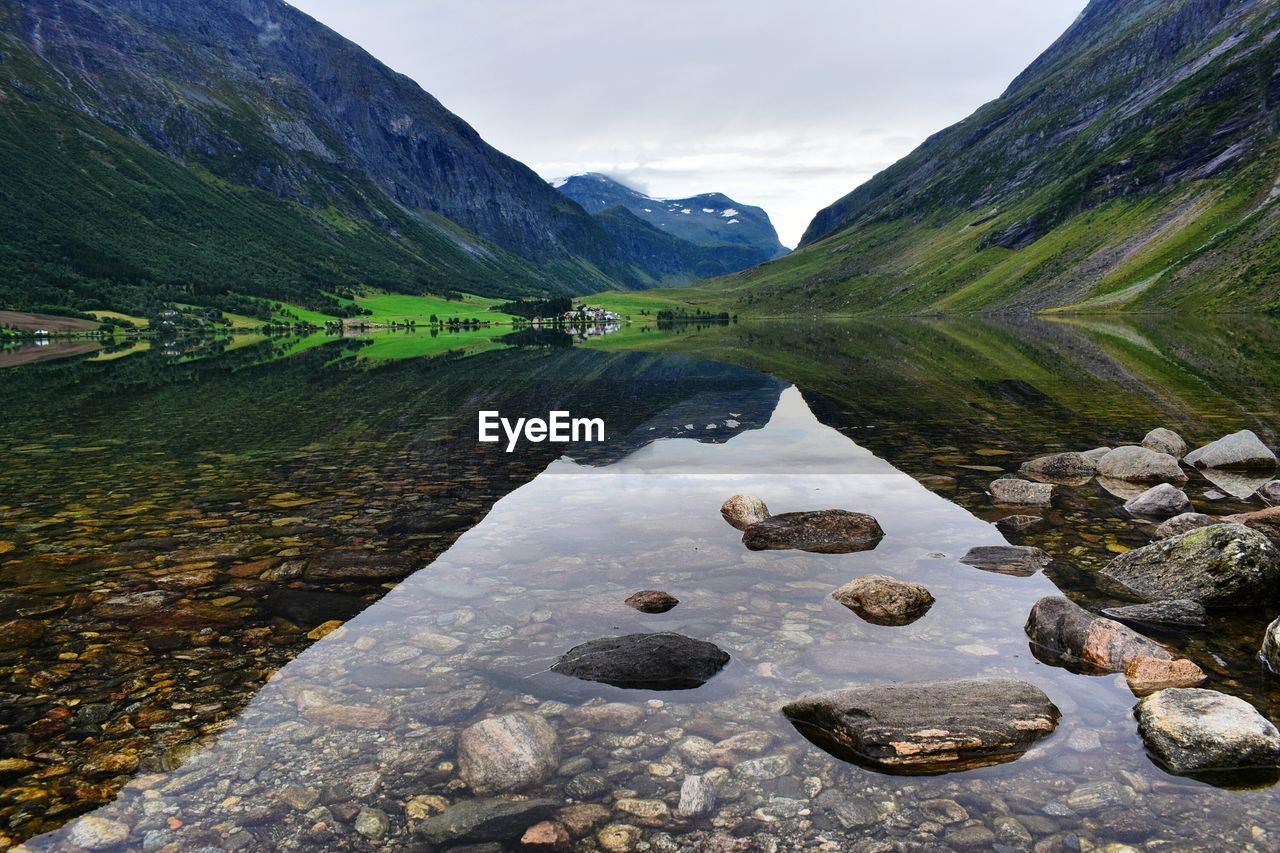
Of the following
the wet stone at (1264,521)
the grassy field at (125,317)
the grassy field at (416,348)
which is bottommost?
the wet stone at (1264,521)

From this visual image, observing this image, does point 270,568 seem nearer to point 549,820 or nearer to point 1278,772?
point 549,820

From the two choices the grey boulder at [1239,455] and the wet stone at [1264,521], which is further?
the grey boulder at [1239,455]

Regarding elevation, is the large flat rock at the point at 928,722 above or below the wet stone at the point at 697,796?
above

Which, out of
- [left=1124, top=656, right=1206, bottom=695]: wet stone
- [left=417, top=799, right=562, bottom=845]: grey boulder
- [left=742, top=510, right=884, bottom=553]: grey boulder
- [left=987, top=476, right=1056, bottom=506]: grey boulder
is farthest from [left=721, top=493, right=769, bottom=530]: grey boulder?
[left=417, top=799, right=562, bottom=845]: grey boulder

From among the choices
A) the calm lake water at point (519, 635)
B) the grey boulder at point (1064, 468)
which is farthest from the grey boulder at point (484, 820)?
the grey boulder at point (1064, 468)

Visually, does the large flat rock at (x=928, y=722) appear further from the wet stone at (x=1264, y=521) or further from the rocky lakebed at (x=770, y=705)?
the wet stone at (x=1264, y=521)

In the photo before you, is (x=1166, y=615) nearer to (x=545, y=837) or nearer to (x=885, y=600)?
(x=885, y=600)
